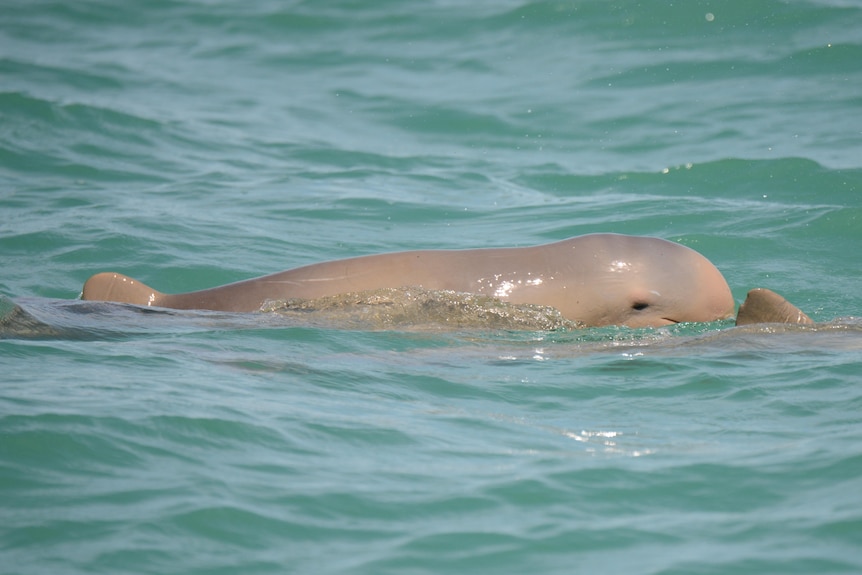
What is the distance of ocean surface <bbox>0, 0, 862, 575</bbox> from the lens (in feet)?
13.8

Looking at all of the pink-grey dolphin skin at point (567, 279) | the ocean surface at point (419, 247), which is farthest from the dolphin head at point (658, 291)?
the ocean surface at point (419, 247)

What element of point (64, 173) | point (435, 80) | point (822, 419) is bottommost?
point (822, 419)

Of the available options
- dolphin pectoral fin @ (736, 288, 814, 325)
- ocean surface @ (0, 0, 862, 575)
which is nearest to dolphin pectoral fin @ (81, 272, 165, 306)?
ocean surface @ (0, 0, 862, 575)

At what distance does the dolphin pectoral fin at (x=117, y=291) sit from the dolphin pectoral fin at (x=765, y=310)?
11.5ft

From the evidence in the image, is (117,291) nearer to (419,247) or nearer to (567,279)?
(567,279)

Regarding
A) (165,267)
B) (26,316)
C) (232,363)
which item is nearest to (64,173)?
(165,267)

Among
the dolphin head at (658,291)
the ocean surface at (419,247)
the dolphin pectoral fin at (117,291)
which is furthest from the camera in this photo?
the dolphin pectoral fin at (117,291)

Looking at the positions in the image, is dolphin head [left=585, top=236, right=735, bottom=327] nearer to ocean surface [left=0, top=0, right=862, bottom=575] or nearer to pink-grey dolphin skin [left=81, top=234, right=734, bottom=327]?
pink-grey dolphin skin [left=81, top=234, right=734, bottom=327]

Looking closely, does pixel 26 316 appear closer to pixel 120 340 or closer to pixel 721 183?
pixel 120 340

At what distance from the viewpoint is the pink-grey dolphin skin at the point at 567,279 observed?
677 cm

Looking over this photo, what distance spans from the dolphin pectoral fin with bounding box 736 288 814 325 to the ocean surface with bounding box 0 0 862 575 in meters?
0.14

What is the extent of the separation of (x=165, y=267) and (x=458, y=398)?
461 centimetres

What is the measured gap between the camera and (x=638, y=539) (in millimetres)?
4082

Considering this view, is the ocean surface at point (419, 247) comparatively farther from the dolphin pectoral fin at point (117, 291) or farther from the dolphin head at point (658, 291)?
the dolphin pectoral fin at point (117, 291)
